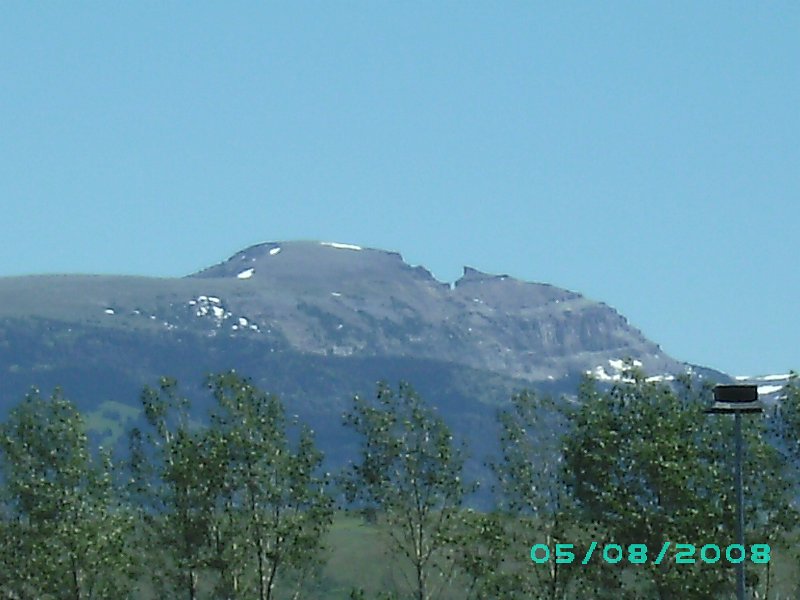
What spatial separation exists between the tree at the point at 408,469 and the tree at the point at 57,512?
13.8 m

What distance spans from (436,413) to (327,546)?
624 inches

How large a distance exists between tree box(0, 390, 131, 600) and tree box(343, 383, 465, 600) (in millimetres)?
13785

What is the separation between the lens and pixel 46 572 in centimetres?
9125

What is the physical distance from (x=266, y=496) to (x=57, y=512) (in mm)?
11619

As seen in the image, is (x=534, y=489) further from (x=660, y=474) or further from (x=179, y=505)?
(x=660, y=474)

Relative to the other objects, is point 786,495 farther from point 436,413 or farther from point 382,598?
point 436,413

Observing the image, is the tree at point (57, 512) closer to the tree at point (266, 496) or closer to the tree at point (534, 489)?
the tree at point (266, 496)

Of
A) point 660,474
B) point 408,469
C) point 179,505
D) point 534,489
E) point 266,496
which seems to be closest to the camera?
point 660,474

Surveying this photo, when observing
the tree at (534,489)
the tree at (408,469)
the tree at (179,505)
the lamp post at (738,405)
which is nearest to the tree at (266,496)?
the tree at (179,505)

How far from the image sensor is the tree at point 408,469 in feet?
324

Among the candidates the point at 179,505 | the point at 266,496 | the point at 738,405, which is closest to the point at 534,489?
the point at 266,496

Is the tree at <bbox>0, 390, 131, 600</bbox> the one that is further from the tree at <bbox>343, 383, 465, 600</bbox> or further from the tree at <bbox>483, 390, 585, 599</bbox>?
the tree at <bbox>483, 390, 585, 599</bbox>

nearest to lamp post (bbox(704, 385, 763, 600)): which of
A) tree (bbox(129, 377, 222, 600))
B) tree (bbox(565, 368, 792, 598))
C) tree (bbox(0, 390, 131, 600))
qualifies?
tree (bbox(565, 368, 792, 598))

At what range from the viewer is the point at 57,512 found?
96500 millimetres
